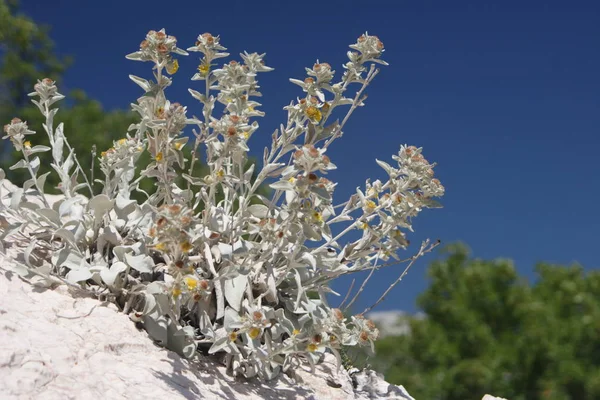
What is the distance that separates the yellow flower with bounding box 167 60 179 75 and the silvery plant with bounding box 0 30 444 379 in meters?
0.04

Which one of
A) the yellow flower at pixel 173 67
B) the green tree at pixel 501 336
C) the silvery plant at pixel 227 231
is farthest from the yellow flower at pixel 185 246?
Answer: the green tree at pixel 501 336

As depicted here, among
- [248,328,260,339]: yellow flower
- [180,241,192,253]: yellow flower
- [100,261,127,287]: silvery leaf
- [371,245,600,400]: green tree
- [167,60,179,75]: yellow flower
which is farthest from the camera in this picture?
[371,245,600,400]: green tree

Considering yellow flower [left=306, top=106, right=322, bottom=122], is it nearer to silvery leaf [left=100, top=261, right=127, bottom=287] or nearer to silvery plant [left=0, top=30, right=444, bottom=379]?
silvery plant [left=0, top=30, right=444, bottom=379]

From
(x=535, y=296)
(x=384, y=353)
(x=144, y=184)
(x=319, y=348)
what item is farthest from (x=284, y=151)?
(x=384, y=353)

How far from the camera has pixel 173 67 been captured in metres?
3.45

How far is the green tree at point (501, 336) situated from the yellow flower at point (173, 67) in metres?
11.8

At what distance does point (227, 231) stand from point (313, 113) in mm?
803

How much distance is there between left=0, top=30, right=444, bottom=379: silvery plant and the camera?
327 cm

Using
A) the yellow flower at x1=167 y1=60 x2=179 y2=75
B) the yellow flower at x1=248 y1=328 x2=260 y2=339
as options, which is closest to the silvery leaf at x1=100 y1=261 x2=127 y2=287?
the yellow flower at x1=248 y1=328 x2=260 y2=339

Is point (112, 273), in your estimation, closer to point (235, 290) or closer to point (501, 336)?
point (235, 290)

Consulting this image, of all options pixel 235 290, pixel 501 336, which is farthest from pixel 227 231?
pixel 501 336

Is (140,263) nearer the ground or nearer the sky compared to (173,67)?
nearer the ground

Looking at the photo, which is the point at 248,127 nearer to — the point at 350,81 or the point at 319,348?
the point at 350,81

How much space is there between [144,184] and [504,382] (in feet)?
29.0
